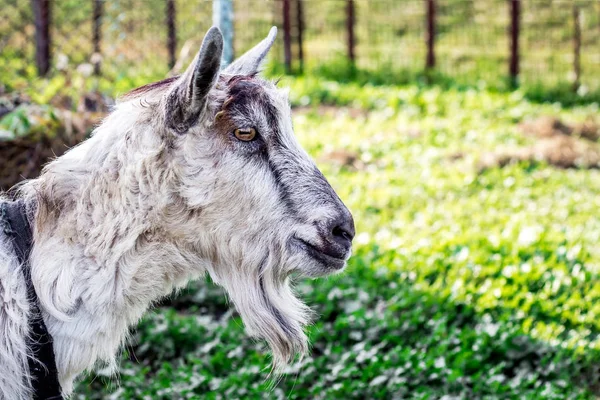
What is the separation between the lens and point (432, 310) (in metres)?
5.33

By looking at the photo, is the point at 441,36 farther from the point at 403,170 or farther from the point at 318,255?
the point at 318,255

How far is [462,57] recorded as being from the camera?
14.0m

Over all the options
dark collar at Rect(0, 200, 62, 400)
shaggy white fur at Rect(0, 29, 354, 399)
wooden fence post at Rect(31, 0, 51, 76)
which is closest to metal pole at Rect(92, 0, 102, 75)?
wooden fence post at Rect(31, 0, 51, 76)

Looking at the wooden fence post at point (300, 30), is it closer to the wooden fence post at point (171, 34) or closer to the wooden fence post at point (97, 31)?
the wooden fence post at point (171, 34)

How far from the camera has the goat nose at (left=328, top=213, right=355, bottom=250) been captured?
9.70 ft

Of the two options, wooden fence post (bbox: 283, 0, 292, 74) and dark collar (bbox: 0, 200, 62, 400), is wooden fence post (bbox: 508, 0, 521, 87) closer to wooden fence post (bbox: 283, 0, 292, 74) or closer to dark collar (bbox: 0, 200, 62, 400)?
wooden fence post (bbox: 283, 0, 292, 74)

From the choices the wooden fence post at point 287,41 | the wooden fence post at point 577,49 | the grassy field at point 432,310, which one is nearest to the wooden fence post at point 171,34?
the grassy field at point 432,310

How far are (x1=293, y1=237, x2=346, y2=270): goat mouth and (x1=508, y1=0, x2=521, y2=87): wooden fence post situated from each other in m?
10.6

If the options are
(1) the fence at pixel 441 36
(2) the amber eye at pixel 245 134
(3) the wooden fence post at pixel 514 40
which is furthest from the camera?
(1) the fence at pixel 441 36

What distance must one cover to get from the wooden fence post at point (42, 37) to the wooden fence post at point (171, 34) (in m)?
1.26

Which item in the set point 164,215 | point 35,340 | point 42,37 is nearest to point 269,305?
point 164,215

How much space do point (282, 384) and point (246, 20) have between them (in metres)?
9.43

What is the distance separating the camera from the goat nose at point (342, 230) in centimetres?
296

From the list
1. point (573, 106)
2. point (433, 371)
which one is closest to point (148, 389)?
point (433, 371)
